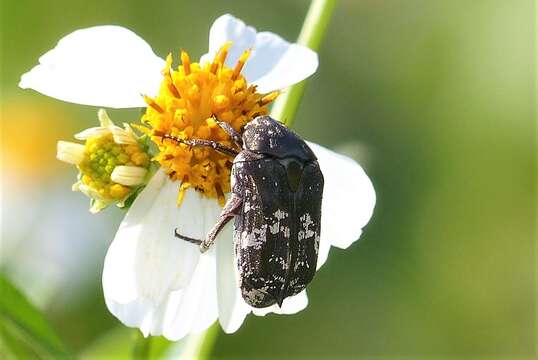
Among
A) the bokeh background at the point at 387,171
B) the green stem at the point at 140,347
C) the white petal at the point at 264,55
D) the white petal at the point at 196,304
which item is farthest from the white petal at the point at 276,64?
the bokeh background at the point at 387,171

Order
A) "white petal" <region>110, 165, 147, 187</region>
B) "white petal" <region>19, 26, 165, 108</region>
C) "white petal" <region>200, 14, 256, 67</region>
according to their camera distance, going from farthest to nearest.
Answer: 1. "white petal" <region>200, 14, 256, 67</region>
2. "white petal" <region>19, 26, 165, 108</region>
3. "white petal" <region>110, 165, 147, 187</region>

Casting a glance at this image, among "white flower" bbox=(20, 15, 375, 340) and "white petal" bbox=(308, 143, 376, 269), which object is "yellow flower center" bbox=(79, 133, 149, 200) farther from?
"white petal" bbox=(308, 143, 376, 269)

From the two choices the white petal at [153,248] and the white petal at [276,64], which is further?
the white petal at [276,64]

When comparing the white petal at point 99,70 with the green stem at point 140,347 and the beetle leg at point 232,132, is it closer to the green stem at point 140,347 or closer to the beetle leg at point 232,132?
the beetle leg at point 232,132

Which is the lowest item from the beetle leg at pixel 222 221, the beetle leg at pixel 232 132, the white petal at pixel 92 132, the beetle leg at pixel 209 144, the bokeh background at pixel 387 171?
the bokeh background at pixel 387 171

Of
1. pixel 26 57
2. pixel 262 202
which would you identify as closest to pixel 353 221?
pixel 262 202

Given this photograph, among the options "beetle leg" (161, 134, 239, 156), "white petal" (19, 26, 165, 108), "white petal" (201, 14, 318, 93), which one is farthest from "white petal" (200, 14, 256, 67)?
"beetle leg" (161, 134, 239, 156)
